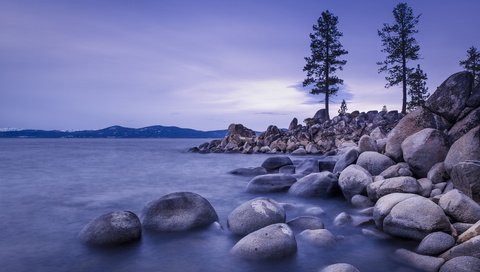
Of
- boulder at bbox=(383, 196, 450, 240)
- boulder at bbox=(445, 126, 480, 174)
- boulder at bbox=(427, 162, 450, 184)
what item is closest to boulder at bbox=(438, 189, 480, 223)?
boulder at bbox=(383, 196, 450, 240)

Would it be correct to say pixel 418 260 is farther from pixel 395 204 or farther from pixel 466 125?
pixel 466 125

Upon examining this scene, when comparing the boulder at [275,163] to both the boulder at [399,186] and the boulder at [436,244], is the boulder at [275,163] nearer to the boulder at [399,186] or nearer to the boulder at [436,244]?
the boulder at [399,186]

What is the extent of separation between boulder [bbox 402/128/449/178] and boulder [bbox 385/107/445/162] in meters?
1.27

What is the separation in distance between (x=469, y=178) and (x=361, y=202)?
2923mm

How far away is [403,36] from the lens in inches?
1599

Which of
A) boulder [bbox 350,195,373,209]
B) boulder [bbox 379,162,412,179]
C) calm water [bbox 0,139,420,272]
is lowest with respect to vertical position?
calm water [bbox 0,139,420,272]

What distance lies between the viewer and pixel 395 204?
8000 mm

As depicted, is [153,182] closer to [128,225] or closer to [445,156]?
[128,225]

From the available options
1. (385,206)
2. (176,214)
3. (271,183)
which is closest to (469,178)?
(385,206)

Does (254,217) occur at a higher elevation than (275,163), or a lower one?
lower

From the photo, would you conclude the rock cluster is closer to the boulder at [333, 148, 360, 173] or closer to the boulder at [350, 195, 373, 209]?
the boulder at [333, 148, 360, 173]

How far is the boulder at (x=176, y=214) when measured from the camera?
27.6 ft

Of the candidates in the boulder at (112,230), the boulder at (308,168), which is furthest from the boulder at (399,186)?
the boulder at (308,168)

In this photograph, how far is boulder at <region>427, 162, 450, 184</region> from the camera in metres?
10.1
